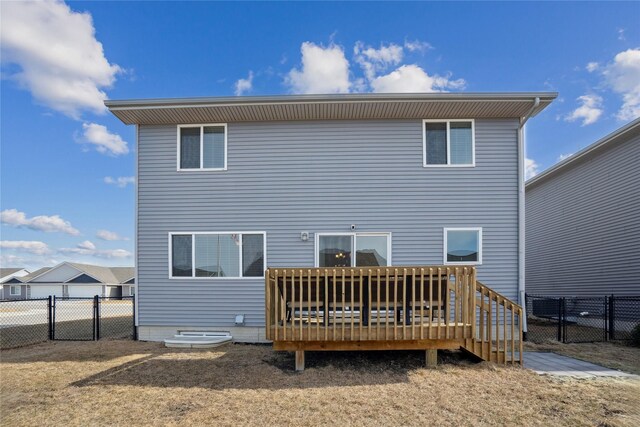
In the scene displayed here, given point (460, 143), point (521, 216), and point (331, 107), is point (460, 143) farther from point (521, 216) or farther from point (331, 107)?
point (331, 107)

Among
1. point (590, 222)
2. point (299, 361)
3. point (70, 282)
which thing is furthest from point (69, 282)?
point (590, 222)

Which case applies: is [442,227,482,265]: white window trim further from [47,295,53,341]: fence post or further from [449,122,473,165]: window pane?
[47,295,53,341]: fence post

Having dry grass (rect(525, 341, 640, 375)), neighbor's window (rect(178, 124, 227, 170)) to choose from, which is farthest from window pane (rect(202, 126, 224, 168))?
dry grass (rect(525, 341, 640, 375))

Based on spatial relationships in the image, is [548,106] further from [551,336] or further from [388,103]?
[551,336]

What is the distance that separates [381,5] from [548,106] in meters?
5.42

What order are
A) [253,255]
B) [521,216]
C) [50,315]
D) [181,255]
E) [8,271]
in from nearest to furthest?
1. [521,216]
2. [253,255]
3. [181,255]
4. [50,315]
5. [8,271]

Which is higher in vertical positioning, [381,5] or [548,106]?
[381,5]

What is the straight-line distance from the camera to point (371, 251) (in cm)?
777

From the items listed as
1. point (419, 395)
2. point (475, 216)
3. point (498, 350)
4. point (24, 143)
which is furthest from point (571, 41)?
point (24, 143)

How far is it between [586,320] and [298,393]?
1016cm

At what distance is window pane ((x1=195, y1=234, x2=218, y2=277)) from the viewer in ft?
26.0

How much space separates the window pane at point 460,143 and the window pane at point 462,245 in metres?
1.60

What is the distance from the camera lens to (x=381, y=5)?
32.5 ft

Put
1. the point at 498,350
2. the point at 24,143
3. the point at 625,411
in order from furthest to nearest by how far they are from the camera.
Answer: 1. the point at 24,143
2. the point at 498,350
3. the point at 625,411
